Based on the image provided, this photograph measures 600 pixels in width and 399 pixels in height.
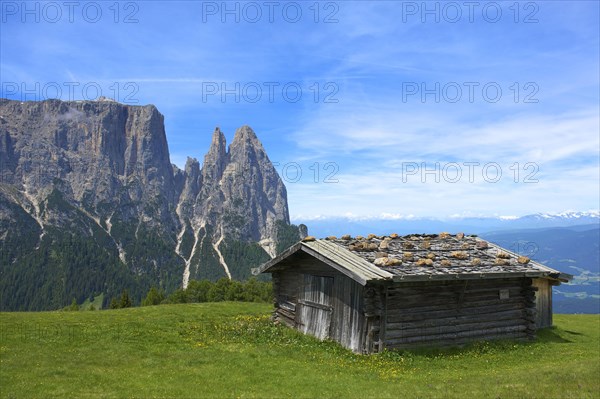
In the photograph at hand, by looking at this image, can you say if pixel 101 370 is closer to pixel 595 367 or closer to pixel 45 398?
pixel 45 398

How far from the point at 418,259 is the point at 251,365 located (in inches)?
378

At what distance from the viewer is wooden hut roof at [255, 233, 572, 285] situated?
19.5 meters

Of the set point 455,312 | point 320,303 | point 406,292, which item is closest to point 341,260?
point 406,292

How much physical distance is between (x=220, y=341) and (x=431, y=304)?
1024cm

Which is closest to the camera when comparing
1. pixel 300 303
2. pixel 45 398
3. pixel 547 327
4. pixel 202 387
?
pixel 45 398

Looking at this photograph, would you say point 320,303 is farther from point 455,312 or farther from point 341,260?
point 455,312

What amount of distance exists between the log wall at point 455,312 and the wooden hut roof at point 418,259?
2.75 feet

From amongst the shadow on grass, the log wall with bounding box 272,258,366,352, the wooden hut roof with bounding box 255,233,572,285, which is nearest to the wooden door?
the log wall with bounding box 272,258,366,352

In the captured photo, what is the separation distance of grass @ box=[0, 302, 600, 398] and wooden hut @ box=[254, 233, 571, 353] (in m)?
0.88

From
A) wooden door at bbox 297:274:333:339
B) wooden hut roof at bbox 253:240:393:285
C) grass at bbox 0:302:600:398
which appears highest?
wooden hut roof at bbox 253:240:393:285

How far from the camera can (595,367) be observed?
50.3 ft

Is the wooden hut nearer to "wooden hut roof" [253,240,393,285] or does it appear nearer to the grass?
"wooden hut roof" [253,240,393,285]

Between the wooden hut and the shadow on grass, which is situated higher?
the wooden hut

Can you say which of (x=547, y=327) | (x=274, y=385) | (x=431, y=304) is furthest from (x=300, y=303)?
(x=547, y=327)
